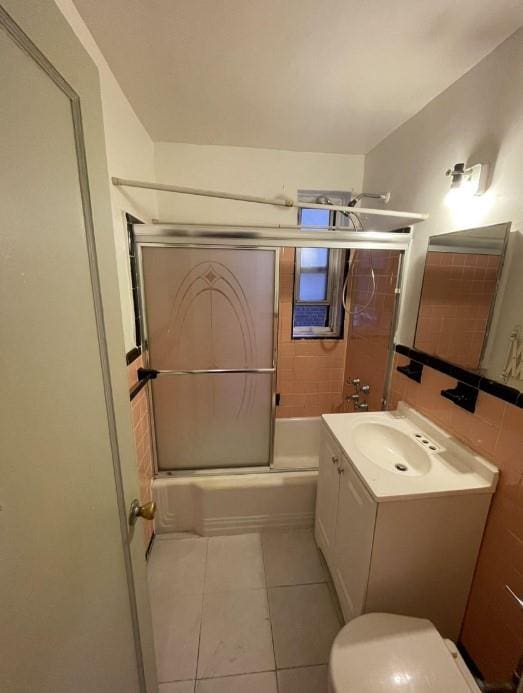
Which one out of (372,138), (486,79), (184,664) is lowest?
(184,664)

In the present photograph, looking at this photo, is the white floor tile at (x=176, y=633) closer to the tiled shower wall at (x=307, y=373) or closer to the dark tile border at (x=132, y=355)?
the dark tile border at (x=132, y=355)

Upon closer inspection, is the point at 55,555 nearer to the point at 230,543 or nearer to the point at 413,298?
the point at 230,543

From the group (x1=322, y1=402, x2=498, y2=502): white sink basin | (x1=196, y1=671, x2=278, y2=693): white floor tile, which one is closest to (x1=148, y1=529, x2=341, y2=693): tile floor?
(x1=196, y1=671, x2=278, y2=693): white floor tile

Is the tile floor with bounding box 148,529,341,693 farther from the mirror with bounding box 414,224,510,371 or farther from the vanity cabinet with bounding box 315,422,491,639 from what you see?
the mirror with bounding box 414,224,510,371

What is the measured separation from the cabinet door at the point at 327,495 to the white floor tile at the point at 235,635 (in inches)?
16.5

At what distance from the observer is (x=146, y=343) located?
67.0 inches

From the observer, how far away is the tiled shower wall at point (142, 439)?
5.04ft

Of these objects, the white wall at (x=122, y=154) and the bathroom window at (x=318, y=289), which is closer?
the white wall at (x=122, y=154)

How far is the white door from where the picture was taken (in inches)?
16.0

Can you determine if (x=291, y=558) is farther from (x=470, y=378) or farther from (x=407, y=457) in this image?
(x=470, y=378)

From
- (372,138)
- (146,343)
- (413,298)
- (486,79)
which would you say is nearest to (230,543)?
(146,343)

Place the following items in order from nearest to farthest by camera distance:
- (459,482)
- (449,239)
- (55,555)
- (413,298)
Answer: (55,555) → (459,482) → (449,239) → (413,298)

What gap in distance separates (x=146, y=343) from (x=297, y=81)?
153 cm

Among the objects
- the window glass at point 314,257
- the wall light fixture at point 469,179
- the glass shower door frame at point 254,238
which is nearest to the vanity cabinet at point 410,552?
the glass shower door frame at point 254,238
